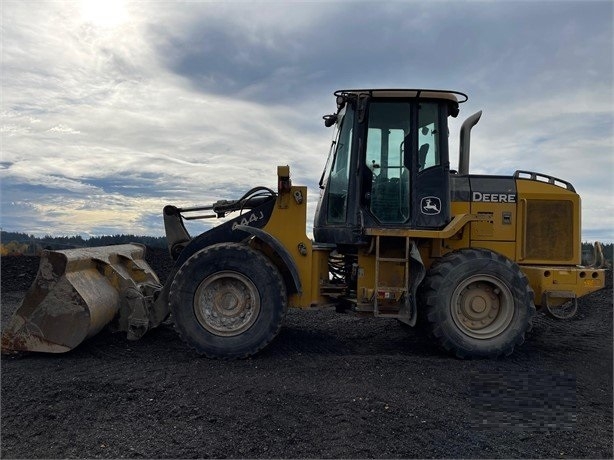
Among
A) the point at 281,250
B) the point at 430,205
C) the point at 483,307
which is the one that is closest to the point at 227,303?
the point at 281,250

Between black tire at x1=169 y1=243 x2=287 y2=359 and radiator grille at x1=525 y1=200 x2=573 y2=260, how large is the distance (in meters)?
3.31

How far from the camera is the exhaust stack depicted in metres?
7.68

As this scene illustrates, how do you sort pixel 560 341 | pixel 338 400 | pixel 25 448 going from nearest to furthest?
1. pixel 25 448
2. pixel 338 400
3. pixel 560 341

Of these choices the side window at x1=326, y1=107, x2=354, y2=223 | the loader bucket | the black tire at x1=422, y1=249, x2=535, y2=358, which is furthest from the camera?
the side window at x1=326, y1=107, x2=354, y2=223

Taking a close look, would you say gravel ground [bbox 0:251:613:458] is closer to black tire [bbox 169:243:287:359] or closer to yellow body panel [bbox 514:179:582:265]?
black tire [bbox 169:243:287:359]

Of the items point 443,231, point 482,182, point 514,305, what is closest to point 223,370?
point 443,231

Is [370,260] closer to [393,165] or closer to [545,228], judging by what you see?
[393,165]

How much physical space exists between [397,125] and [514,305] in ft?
8.50

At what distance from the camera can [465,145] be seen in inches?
306

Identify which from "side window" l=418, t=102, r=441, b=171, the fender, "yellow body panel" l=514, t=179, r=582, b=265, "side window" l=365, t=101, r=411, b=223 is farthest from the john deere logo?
the fender

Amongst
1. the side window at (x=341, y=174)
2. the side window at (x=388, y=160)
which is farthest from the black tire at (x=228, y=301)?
the side window at (x=388, y=160)

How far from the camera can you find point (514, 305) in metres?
6.77

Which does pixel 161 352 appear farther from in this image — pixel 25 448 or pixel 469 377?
pixel 469 377

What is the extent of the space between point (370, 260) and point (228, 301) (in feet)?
5.99
